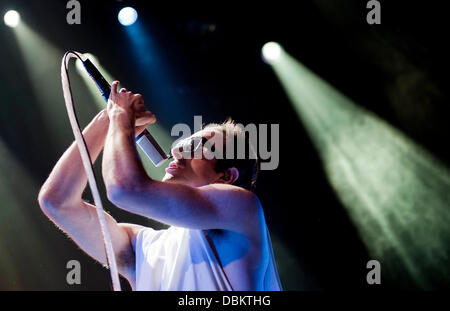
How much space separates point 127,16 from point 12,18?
1299 millimetres

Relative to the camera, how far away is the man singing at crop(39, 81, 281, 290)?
1216 mm

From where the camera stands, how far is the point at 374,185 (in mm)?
4488

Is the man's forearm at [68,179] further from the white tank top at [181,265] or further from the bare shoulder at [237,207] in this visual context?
the bare shoulder at [237,207]

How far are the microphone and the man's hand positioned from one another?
0.31ft

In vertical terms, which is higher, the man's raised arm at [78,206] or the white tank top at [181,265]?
the man's raised arm at [78,206]

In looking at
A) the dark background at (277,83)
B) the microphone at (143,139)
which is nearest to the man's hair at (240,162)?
the microphone at (143,139)

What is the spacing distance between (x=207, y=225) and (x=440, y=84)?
4120mm

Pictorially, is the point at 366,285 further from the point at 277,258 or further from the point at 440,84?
the point at 440,84

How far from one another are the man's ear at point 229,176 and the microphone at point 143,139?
302 mm

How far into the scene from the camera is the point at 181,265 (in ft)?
4.57

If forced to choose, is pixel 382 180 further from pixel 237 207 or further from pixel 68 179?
pixel 68 179

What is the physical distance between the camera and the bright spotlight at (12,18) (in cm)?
399

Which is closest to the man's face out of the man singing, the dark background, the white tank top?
the man singing
